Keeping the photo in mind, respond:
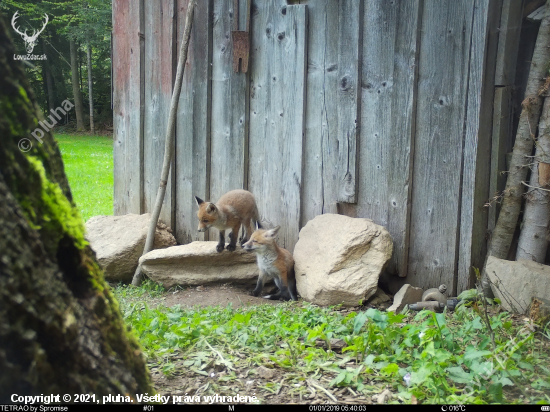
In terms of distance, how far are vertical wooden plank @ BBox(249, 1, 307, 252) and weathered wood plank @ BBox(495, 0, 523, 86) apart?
2.21m

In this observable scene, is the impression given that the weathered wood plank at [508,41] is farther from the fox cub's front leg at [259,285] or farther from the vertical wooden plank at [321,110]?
the fox cub's front leg at [259,285]

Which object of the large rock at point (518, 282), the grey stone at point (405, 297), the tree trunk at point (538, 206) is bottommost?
the grey stone at point (405, 297)

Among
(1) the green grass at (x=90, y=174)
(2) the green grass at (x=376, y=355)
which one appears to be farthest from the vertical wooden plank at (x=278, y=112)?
(1) the green grass at (x=90, y=174)

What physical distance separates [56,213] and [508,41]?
4.79 m

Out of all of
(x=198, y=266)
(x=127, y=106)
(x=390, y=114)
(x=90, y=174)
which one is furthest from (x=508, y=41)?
(x=90, y=174)

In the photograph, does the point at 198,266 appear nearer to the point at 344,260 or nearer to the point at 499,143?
the point at 344,260

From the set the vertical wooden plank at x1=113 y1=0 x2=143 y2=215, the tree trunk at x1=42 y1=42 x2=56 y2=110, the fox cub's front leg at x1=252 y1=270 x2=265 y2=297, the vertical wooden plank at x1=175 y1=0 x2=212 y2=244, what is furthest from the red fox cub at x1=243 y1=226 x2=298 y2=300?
the tree trunk at x1=42 y1=42 x2=56 y2=110

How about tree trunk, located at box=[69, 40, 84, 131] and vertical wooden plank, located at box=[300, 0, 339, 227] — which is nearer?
vertical wooden plank, located at box=[300, 0, 339, 227]

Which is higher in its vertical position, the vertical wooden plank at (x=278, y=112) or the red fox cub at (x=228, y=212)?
the vertical wooden plank at (x=278, y=112)

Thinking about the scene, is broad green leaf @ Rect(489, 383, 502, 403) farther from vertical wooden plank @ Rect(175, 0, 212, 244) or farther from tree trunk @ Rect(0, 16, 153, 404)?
vertical wooden plank @ Rect(175, 0, 212, 244)

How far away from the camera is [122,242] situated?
7.11m

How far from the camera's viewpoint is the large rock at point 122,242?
698cm

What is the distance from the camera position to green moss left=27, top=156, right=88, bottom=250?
1.62 meters

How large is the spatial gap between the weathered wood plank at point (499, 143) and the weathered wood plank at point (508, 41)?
129mm
